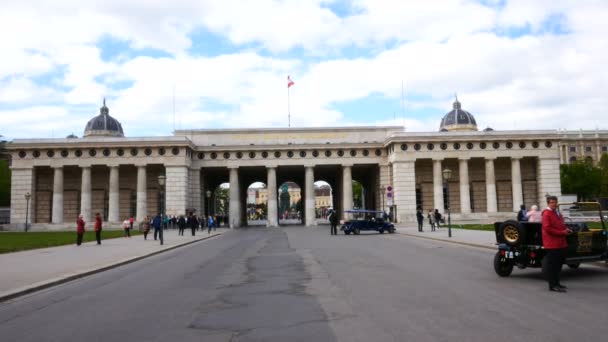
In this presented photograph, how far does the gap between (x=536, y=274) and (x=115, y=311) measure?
9.70 m

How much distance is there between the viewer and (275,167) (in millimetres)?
62062

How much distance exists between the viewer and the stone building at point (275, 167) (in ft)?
193

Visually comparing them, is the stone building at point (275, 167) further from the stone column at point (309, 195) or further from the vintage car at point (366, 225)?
the vintage car at point (366, 225)

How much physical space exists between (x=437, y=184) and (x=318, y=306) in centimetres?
5302

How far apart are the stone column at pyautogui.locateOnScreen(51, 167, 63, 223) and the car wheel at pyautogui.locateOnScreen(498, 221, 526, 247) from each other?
56.3m

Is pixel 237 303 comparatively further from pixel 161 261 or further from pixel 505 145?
pixel 505 145

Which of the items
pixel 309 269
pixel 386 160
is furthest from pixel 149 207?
pixel 309 269

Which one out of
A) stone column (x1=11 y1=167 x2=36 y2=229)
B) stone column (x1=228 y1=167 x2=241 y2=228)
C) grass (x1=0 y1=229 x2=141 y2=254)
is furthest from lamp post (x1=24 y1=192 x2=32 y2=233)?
stone column (x1=228 y1=167 x2=241 y2=228)

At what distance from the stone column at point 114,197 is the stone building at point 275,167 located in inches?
4.4

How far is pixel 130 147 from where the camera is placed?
5938 cm

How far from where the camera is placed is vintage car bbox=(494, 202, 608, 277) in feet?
39.2

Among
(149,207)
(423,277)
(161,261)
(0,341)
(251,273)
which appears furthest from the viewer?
(149,207)

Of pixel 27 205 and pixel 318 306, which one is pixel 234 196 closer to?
pixel 27 205

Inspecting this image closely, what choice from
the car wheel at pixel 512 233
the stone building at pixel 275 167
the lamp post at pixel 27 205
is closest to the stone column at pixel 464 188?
the stone building at pixel 275 167
